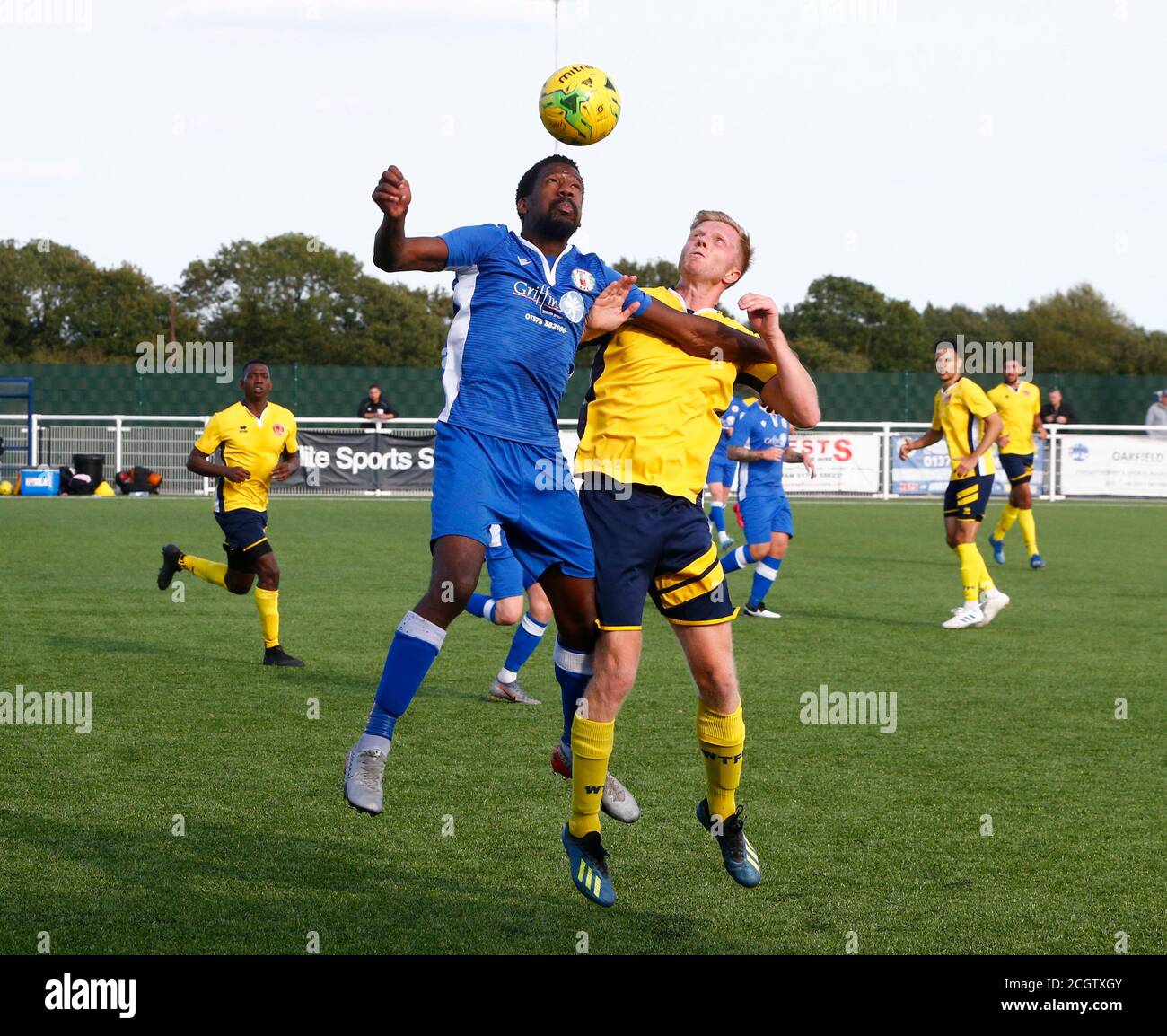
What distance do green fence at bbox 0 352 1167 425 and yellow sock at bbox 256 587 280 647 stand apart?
26.5 m

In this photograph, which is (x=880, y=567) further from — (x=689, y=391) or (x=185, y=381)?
(x=185, y=381)

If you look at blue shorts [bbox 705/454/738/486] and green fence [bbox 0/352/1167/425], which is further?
green fence [bbox 0/352/1167/425]

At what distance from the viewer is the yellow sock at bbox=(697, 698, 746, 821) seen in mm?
5258

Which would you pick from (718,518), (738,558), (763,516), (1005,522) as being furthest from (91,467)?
(763,516)

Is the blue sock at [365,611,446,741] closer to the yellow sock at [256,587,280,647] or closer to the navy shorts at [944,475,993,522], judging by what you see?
the yellow sock at [256,587,280,647]

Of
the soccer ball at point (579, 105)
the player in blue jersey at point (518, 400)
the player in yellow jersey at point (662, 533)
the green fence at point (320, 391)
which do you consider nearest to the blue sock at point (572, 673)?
the player in blue jersey at point (518, 400)

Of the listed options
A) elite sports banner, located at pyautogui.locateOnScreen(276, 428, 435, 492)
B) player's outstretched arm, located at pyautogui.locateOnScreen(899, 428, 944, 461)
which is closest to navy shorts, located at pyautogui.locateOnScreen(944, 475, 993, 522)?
player's outstretched arm, located at pyautogui.locateOnScreen(899, 428, 944, 461)

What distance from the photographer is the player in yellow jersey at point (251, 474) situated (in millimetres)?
10211

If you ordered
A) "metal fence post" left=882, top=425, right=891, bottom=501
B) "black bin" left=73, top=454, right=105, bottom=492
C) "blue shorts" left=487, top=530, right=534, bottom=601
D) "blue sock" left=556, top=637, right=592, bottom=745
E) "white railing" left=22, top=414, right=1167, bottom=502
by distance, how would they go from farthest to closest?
"metal fence post" left=882, top=425, right=891, bottom=501 < "white railing" left=22, top=414, right=1167, bottom=502 < "black bin" left=73, top=454, right=105, bottom=492 < "blue shorts" left=487, top=530, right=534, bottom=601 < "blue sock" left=556, top=637, right=592, bottom=745

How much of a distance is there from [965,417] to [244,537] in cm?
614

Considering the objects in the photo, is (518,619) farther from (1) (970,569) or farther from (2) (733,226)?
(1) (970,569)

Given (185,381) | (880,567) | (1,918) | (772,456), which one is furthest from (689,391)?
(185,381)

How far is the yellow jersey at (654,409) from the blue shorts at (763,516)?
7.86 meters

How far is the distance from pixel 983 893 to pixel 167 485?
27984 millimetres
